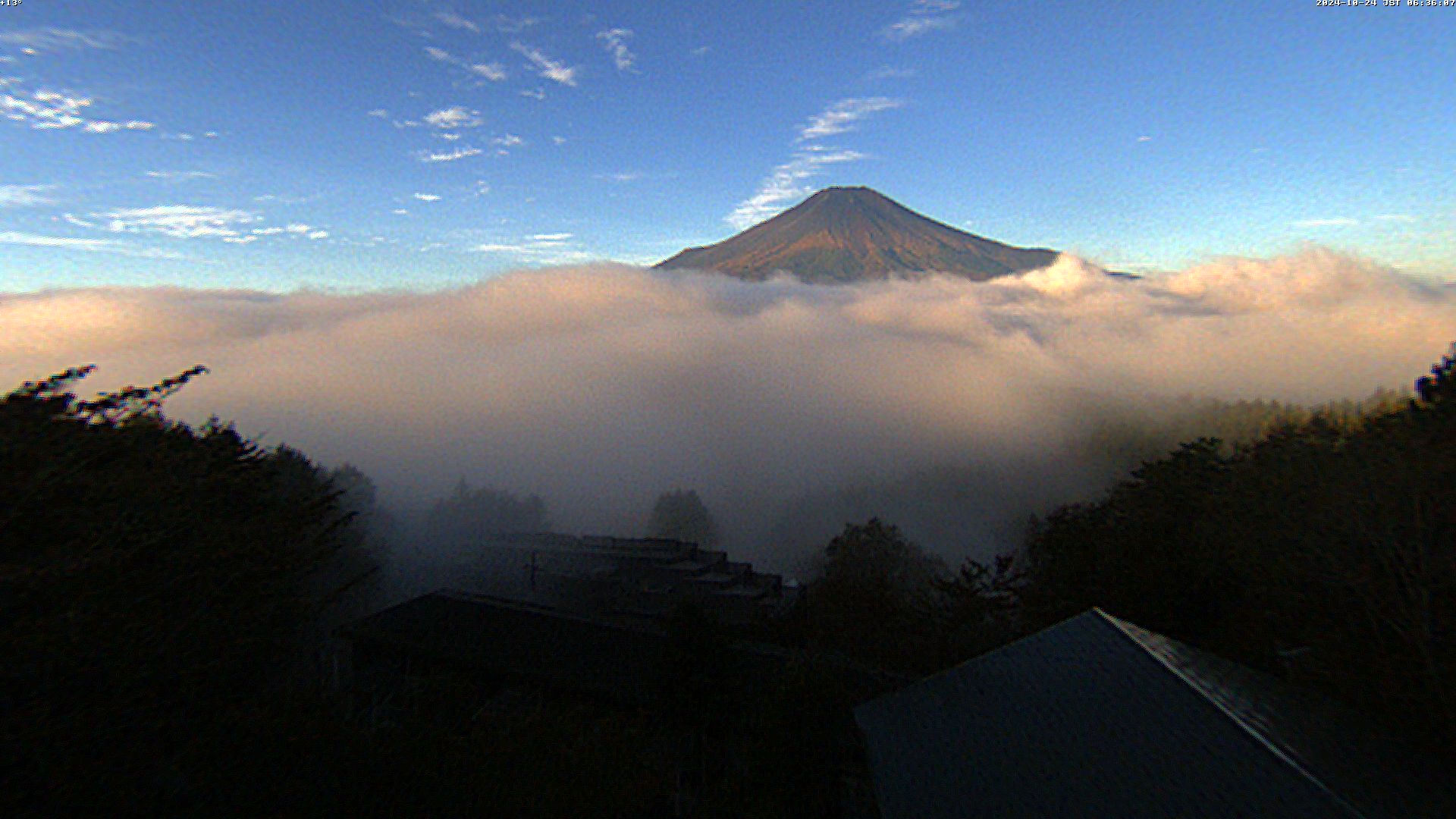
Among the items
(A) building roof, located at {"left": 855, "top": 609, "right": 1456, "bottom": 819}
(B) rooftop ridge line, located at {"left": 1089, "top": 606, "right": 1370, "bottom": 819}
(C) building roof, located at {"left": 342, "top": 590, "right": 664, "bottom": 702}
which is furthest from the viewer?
(C) building roof, located at {"left": 342, "top": 590, "right": 664, "bottom": 702}

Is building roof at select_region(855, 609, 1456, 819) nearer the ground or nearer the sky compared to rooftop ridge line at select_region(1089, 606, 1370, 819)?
nearer the ground

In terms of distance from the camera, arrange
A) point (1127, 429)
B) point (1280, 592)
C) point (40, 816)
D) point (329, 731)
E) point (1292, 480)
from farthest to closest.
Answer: point (1127, 429) → point (1292, 480) → point (1280, 592) → point (329, 731) → point (40, 816)

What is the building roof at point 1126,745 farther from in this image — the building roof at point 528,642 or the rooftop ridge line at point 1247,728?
the building roof at point 528,642

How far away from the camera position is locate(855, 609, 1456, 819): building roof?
10.2 metres

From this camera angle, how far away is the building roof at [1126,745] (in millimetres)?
10172

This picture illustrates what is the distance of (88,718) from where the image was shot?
5977 millimetres

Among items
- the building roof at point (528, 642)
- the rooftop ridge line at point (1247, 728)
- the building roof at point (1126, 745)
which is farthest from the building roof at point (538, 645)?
the rooftop ridge line at point (1247, 728)

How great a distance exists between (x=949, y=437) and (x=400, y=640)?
183202 millimetres

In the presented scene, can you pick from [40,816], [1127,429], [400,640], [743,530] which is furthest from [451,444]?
[40,816]

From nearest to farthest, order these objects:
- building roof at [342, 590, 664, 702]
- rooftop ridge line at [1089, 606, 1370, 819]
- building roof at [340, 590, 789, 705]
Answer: rooftop ridge line at [1089, 606, 1370, 819]
building roof at [340, 590, 789, 705]
building roof at [342, 590, 664, 702]

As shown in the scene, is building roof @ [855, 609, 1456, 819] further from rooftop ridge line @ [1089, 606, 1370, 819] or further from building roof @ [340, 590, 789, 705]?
building roof @ [340, 590, 789, 705]

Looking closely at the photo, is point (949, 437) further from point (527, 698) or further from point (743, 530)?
point (527, 698)

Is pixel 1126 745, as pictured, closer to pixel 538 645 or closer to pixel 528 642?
pixel 538 645

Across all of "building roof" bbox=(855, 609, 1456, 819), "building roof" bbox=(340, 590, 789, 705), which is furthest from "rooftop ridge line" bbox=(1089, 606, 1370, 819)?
"building roof" bbox=(340, 590, 789, 705)
